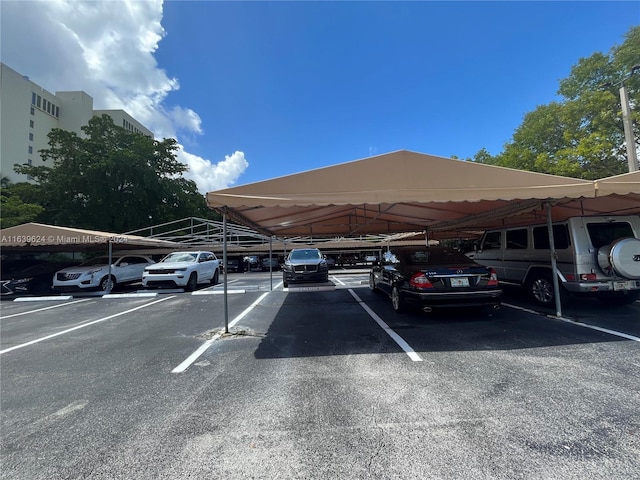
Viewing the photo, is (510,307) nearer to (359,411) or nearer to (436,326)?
(436,326)

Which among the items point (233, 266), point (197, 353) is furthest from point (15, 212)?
point (197, 353)

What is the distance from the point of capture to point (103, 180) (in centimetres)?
2897

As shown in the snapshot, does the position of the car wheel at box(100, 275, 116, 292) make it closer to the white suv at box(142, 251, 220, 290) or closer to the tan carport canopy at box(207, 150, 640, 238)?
the white suv at box(142, 251, 220, 290)

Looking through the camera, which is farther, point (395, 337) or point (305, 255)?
point (305, 255)

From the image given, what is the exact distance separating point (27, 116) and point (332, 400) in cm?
7552

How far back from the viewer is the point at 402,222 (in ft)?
38.8

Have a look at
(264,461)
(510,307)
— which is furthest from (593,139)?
(264,461)

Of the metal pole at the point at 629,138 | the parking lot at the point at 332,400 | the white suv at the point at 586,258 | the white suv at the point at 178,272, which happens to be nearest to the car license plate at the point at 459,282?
the parking lot at the point at 332,400

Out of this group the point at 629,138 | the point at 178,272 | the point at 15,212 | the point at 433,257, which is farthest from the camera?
the point at 15,212

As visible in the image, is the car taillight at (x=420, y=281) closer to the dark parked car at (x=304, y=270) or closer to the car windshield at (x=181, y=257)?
the dark parked car at (x=304, y=270)

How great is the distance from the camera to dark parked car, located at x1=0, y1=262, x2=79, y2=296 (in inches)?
542

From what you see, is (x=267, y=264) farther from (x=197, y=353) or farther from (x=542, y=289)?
(x=197, y=353)

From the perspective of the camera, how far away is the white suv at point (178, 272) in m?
13.2

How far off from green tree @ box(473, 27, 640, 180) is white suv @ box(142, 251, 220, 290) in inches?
654
